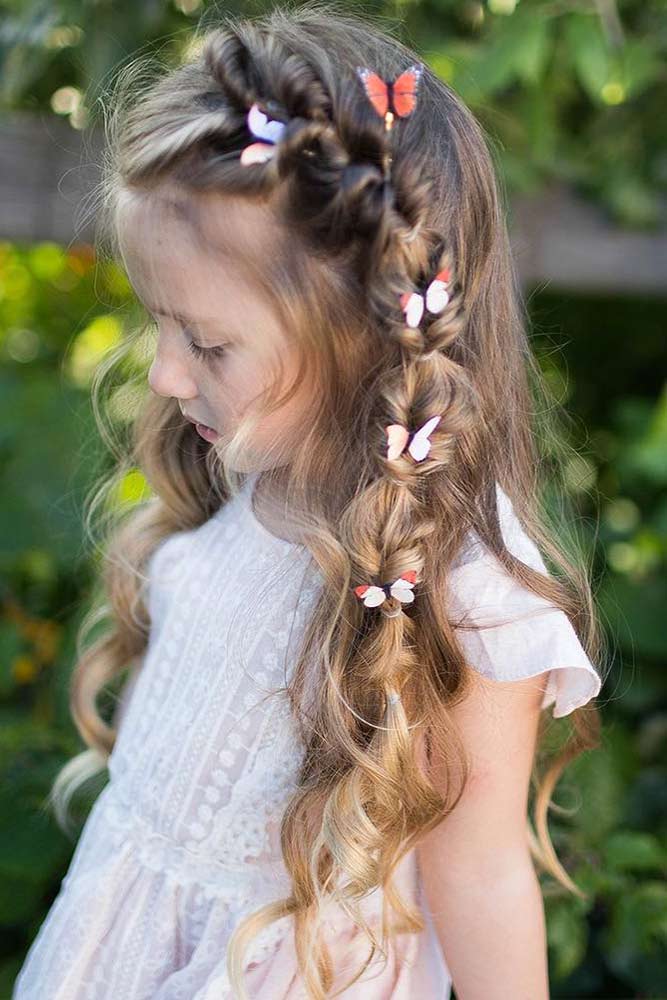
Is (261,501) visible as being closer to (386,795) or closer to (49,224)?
(386,795)

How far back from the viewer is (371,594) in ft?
3.35

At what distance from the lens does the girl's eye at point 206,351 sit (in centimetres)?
105

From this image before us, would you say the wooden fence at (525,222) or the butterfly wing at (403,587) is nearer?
the butterfly wing at (403,587)

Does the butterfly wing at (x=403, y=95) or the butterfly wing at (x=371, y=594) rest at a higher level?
the butterfly wing at (x=403, y=95)

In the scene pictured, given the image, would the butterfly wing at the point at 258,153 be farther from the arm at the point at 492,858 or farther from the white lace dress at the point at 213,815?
the arm at the point at 492,858

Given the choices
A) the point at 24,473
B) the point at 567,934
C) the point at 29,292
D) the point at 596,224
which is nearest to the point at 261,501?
the point at 567,934

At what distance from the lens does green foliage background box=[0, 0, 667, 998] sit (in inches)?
66.6

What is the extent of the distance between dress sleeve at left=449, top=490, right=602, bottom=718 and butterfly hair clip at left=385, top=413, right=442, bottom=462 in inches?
5.5

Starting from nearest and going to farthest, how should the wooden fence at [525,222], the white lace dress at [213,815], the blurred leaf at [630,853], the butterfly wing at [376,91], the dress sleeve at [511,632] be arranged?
the butterfly wing at [376,91] < the dress sleeve at [511,632] < the white lace dress at [213,815] < the blurred leaf at [630,853] < the wooden fence at [525,222]

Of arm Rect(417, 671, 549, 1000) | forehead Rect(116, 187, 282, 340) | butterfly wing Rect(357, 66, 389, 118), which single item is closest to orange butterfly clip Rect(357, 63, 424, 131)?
butterfly wing Rect(357, 66, 389, 118)

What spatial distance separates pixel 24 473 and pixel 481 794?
1.24 meters

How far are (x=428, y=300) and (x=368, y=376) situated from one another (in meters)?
0.10

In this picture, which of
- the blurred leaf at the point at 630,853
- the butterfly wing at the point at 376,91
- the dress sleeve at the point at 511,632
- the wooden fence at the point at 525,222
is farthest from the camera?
the wooden fence at the point at 525,222

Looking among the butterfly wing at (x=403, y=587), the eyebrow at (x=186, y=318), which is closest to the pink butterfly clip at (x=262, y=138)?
the eyebrow at (x=186, y=318)
